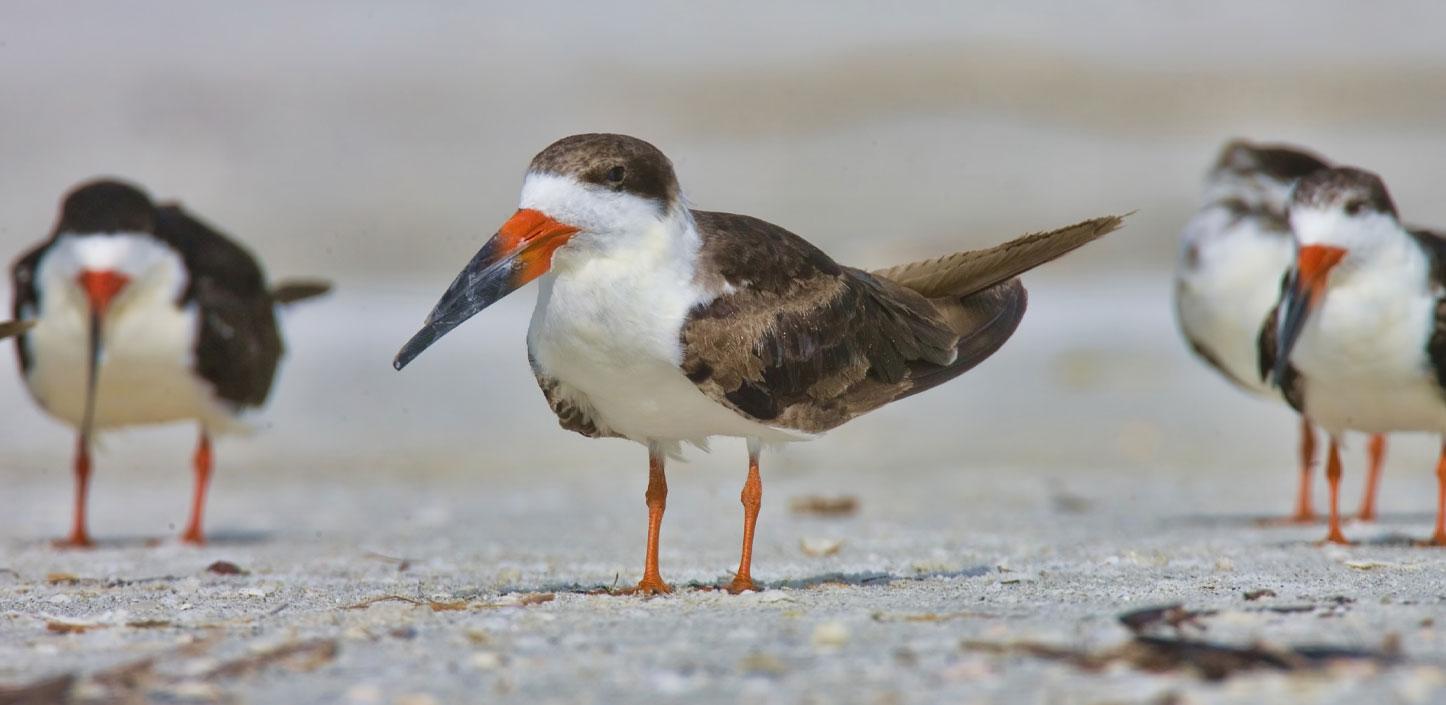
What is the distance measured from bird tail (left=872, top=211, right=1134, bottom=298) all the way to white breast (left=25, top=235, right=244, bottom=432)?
382 cm

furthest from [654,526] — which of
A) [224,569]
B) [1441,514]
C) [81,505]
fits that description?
[81,505]

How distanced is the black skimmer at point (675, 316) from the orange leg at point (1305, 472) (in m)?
3.03

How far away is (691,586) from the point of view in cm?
496

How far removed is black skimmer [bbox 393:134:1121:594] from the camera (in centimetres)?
432

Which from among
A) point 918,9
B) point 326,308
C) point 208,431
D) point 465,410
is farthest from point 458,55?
point 208,431

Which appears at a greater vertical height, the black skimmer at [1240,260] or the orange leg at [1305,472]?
the black skimmer at [1240,260]

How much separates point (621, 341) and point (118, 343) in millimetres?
4163

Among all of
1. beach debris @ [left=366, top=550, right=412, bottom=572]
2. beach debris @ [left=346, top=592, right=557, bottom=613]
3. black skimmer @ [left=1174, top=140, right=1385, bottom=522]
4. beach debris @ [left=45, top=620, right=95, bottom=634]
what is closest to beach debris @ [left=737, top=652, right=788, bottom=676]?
beach debris @ [left=346, top=592, right=557, bottom=613]

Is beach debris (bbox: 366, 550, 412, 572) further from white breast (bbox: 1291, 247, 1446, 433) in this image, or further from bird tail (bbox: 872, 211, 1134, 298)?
white breast (bbox: 1291, 247, 1446, 433)

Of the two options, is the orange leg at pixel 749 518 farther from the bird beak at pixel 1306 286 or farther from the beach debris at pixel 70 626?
the bird beak at pixel 1306 286

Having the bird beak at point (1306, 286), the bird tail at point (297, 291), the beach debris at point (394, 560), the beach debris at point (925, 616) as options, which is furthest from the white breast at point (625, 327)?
the bird tail at point (297, 291)

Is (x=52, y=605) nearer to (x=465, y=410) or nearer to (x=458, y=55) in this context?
(x=465, y=410)

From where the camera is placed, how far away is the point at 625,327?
171 inches

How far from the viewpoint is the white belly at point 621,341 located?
435cm
